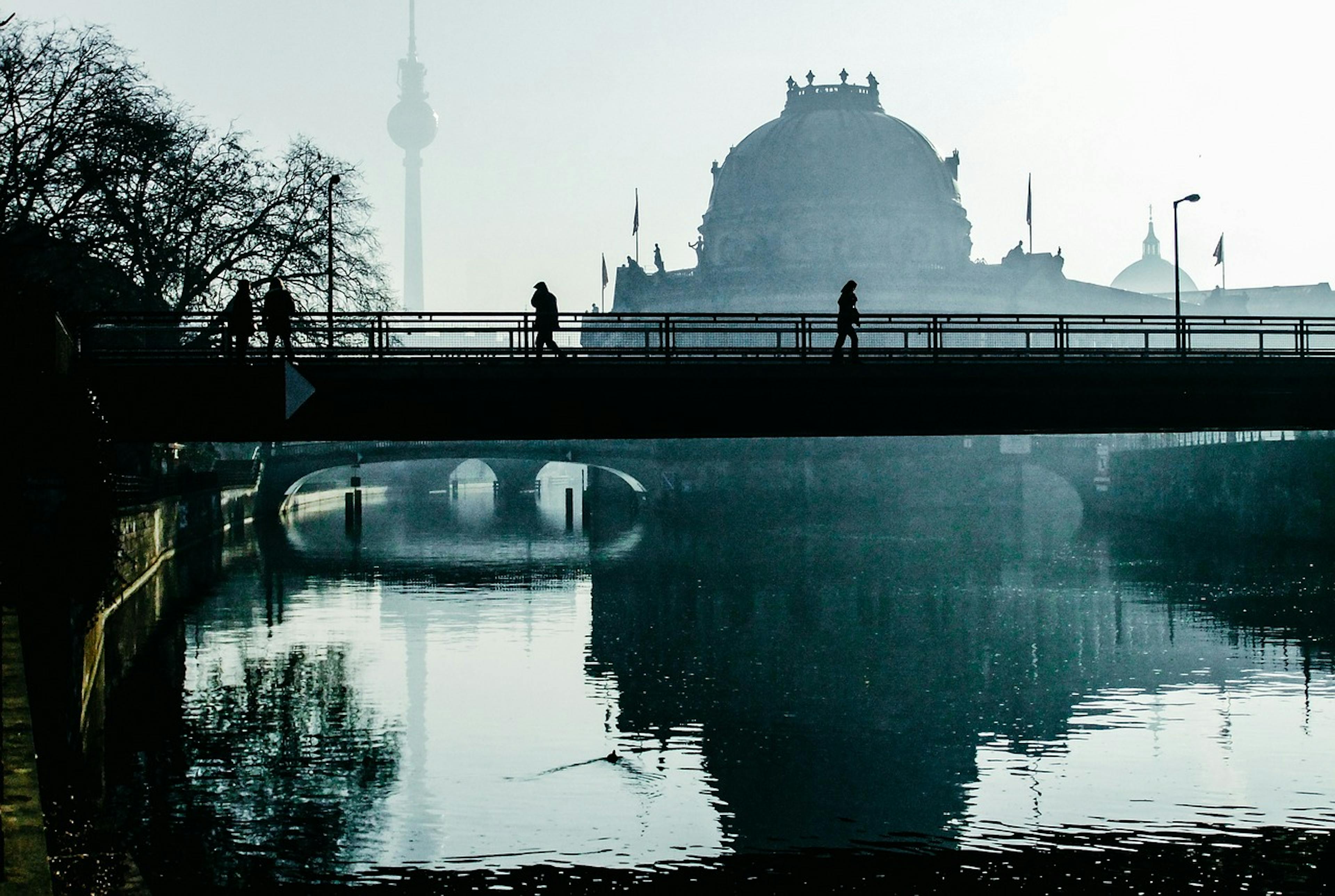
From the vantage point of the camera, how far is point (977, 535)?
8519cm

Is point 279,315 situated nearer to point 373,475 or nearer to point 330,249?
point 330,249

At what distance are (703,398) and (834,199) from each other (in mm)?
128663

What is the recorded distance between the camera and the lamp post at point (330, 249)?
163 feet

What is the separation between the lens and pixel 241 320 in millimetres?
30609

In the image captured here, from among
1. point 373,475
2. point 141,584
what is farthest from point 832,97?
point 141,584

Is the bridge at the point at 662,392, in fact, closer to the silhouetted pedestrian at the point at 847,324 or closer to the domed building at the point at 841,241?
the silhouetted pedestrian at the point at 847,324

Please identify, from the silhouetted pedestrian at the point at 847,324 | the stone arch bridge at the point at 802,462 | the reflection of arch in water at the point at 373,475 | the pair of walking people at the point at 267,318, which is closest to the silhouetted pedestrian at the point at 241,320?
the pair of walking people at the point at 267,318

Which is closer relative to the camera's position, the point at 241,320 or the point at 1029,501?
the point at 241,320

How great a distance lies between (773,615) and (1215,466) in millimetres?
36547

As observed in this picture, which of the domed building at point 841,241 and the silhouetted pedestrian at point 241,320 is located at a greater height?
the domed building at point 841,241

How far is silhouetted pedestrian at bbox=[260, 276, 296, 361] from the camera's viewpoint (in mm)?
30266

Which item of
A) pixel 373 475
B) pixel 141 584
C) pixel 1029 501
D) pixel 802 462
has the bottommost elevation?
pixel 141 584

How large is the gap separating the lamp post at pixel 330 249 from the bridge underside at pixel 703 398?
14577 millimetres

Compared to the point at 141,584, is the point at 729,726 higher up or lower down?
lower down
